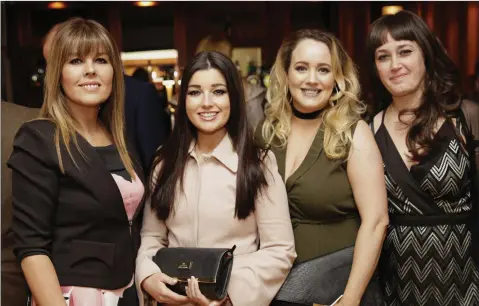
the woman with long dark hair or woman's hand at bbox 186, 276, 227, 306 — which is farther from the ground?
the woman with long dark hair

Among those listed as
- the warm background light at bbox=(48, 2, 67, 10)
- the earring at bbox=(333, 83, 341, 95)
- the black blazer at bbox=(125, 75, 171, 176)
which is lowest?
the black blazer at bbox=(125, 75, 171, 176)

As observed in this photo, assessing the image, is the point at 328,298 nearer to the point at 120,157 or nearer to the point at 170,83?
the point at 120,157

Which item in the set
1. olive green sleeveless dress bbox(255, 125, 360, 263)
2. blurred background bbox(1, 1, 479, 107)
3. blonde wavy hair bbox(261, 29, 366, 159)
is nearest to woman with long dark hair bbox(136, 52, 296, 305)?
olive green sleeveless dress bbox(255, 125, 360, 263)

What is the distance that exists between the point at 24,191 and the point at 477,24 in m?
4.65

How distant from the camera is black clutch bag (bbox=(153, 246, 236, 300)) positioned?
203 centimetres

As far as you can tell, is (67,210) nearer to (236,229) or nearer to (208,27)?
(236,229)

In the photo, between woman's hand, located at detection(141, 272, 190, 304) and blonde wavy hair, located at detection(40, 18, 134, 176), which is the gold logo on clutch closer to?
woman's hand, located at detection(141, 272, 190, 304)

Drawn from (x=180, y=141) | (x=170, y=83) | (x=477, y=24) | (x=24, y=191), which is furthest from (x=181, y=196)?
(x=477, y=24)

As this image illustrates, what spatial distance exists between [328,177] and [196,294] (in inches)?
26.8

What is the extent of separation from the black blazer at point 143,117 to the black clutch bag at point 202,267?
3.78 feet

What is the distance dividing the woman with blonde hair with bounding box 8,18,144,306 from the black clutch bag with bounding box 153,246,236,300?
7.4 inches

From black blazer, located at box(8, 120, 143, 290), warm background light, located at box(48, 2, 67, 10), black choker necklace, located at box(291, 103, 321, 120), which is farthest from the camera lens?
warm background light, located at box(48, 2, 67, 10)

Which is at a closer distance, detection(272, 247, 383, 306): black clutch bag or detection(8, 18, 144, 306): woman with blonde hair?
detection(8, 18, 144, 306): woman with blonde hair

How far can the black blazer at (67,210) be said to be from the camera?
1.98 meters
